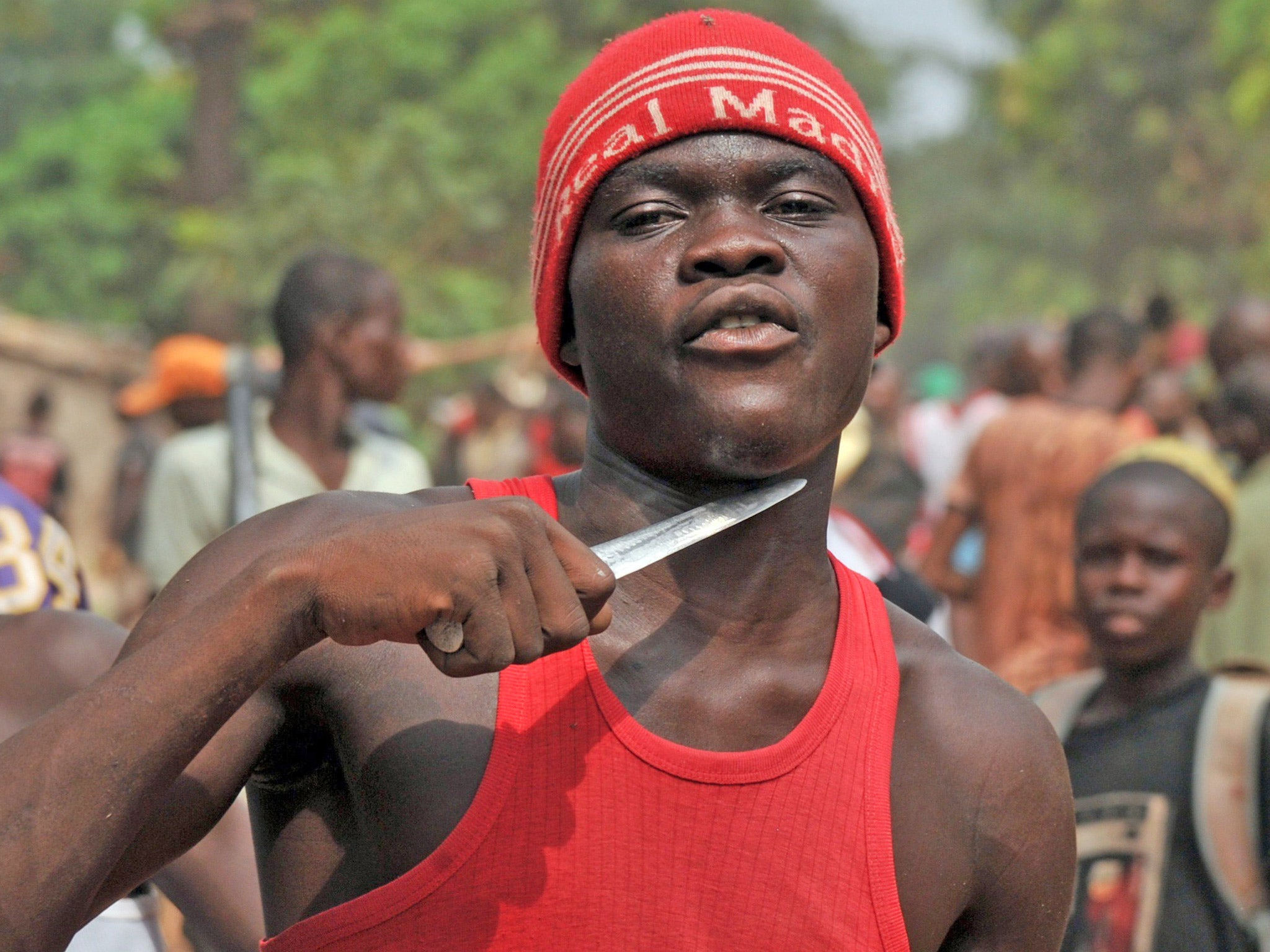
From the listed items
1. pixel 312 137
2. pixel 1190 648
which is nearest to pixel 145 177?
pixel 312 137

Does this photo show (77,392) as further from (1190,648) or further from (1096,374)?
(1190,648)

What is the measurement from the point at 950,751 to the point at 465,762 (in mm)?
599

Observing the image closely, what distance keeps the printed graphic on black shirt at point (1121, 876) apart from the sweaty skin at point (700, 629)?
1820 mm

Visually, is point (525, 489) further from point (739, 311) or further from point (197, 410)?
point (197, 410)

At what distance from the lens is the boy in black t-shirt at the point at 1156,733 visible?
145 inches

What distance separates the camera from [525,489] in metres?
2.12

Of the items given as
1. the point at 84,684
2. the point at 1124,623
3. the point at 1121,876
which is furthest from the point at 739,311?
the point at 1124,623

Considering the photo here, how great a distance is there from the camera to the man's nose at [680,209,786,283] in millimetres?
1939

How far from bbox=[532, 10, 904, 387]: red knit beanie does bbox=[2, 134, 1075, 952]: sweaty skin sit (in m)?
0.03

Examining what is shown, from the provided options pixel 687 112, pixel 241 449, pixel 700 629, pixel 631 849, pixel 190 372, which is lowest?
pixel 631 849

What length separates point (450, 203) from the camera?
18.5 metres

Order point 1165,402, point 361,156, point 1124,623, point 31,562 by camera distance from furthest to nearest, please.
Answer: point 361,156 → point 1165,402 → point 1124,623 → point 31,562

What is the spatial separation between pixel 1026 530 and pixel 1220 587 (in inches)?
52.6

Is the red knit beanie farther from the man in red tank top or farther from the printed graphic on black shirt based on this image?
the printed graphic on black shirt
